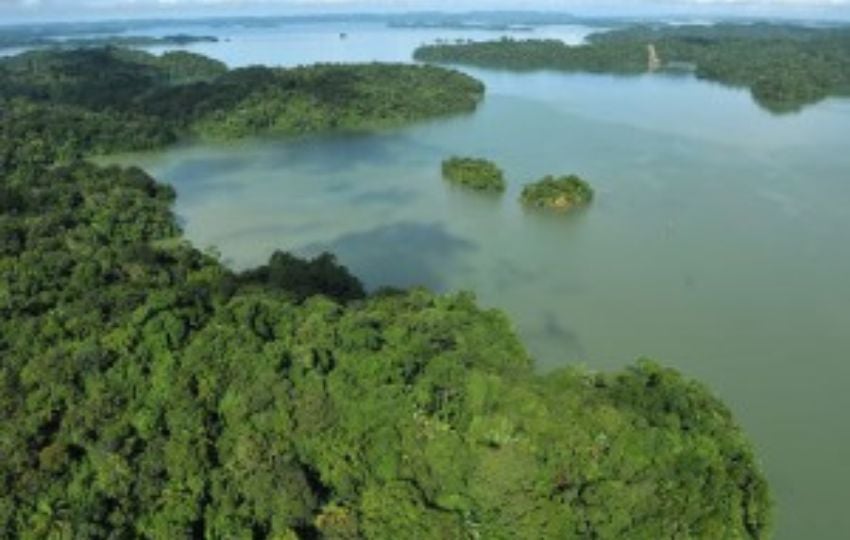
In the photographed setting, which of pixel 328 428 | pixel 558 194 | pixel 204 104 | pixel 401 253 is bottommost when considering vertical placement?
pixel 401 253

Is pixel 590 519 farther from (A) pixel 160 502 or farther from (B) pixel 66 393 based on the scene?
(B) pixel 66 393

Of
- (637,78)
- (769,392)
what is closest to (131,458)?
(769,392)

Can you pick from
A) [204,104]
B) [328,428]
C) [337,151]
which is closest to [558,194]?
[337,151]

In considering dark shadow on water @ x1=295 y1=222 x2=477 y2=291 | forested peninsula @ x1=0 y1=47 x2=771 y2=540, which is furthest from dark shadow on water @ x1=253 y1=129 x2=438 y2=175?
forested peninsula @ x1=0 y1=47 x2=771 y2=540

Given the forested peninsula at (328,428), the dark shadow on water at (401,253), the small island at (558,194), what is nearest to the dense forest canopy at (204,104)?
the dark shadow on water at (401,253)

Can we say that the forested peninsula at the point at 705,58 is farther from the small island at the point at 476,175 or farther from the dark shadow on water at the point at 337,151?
the small island at the point at 476,175

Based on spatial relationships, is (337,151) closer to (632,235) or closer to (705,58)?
(632,235)

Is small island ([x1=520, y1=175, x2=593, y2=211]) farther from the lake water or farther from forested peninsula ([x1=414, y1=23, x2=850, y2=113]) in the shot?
forested peninsula ([x1=414, y1=23, x2=850, y2=113])
